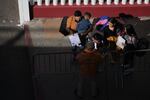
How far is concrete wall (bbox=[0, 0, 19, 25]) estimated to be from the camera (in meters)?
14.0

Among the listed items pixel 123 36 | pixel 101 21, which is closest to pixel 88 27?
pixel 101 21

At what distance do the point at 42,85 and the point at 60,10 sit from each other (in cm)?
353

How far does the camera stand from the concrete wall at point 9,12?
1402cm

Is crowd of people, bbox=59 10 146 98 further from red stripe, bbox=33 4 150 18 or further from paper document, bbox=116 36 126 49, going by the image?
red stripe, bbox=33 4 150 18

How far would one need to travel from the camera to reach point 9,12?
1432 cm

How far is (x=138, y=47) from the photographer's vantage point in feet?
36.7

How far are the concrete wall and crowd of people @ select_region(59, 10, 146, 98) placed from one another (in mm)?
2314

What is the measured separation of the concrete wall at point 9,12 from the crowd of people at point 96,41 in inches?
91.1

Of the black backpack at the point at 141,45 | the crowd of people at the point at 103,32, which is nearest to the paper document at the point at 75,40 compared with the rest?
the crowd of people at the point at 103,32

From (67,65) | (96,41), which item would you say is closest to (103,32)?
(96,41)

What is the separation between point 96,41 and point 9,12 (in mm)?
4049

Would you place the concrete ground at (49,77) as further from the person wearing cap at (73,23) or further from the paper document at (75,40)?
the person wearing cap at (73,23)

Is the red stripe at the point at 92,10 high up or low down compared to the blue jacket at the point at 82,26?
up

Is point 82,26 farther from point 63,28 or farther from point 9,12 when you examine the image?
point 9,12
